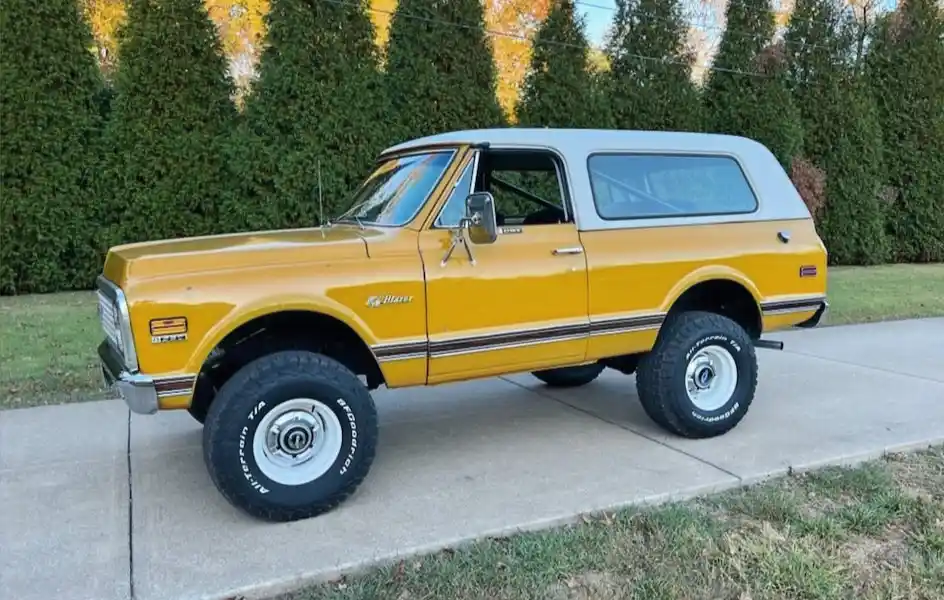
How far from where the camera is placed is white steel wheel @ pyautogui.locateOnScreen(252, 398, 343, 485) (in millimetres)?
3674

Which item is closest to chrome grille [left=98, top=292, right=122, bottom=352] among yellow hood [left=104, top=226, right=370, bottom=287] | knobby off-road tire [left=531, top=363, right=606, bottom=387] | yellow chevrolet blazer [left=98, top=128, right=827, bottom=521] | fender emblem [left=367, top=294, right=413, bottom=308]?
yellow chevrolet blazer [left=98, top=128, right=827, bottom=521]

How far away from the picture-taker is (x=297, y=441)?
3.76 m

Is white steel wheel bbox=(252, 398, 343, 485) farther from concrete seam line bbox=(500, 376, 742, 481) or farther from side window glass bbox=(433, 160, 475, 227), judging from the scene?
concrete seam line bbox=(500, 376, 742, 481)

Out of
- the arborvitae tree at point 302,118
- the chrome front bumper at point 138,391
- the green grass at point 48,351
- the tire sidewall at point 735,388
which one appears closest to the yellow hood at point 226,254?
the chrome front bumper at point 138,391

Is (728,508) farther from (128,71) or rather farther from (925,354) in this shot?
(128,71)

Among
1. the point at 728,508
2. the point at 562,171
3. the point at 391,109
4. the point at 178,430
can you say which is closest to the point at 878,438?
the point at 728,508

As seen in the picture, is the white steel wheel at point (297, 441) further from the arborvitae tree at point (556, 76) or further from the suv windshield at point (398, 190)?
the arborvitae tree at point (556, 76)

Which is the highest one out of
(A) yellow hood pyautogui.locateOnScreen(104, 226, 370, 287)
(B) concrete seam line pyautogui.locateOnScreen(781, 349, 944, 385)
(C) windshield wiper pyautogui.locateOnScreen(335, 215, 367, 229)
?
(C) windshield wiper pyautogui.locateOnScreen(335, 215, 367, 229)

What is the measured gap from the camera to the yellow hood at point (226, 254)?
138 inches

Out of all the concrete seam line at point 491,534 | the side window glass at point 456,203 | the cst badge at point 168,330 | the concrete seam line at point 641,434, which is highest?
the side window glass at point 456,203

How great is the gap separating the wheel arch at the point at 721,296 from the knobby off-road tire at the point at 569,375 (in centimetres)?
116

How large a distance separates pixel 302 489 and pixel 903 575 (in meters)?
2.82

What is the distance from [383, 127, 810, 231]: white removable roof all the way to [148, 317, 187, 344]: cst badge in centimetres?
191

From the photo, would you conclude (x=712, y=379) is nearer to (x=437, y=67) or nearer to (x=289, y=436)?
(x=289, y=436)
